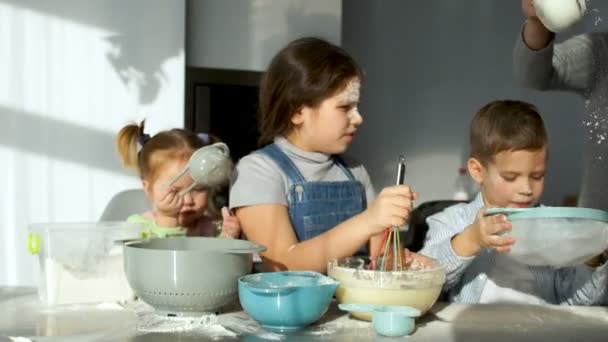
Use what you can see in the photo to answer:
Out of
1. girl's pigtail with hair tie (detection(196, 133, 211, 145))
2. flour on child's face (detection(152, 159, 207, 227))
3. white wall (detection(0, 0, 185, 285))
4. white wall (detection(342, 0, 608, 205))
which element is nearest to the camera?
flour on child's face (detection(152, 159, 207, 227))

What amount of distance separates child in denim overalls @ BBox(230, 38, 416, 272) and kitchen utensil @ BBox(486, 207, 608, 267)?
0.98 ft

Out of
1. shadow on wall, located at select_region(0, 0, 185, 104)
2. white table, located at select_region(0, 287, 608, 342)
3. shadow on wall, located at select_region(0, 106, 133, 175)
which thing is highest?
shadow on wall, located at select_region(0, 0, 185, 104)

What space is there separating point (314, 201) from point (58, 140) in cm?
99

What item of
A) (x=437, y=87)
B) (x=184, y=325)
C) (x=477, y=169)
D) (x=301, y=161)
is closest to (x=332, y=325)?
(x=184, y=325)

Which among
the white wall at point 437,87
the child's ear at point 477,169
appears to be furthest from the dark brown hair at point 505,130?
the white wall at point 437,87

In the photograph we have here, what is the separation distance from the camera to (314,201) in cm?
136

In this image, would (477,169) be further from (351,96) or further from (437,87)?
(437,87)

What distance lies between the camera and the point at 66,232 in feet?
3.56

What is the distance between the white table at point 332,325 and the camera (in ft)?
2.92

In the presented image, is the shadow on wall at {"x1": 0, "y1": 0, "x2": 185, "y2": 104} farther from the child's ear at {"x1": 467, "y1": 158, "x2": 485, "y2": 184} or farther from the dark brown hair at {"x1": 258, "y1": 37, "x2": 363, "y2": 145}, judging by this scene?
the child's ear at {"x1": 467, "y1": 158, "x2": 485, "y2": 184}

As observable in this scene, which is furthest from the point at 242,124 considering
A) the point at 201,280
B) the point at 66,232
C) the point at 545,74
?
the point at 201,280

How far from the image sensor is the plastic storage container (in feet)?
3.52

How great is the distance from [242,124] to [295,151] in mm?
984

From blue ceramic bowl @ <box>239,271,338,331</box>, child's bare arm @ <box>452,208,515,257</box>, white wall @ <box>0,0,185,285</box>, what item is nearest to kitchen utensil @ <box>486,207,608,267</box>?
child's bare arm @ <box>452,208,515,257</box>
